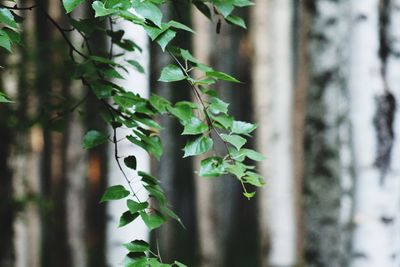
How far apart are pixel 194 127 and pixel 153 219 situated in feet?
0.90

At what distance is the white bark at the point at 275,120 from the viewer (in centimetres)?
667

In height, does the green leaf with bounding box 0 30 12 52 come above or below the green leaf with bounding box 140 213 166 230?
above

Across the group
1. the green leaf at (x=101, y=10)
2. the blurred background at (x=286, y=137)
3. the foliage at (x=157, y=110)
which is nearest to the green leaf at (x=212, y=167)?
the foliage at (x=157, y=110)

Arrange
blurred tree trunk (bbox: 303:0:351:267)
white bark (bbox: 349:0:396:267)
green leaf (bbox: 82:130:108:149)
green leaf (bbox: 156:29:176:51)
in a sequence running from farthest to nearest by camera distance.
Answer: blurred tree trunk (bbox: 303:0:351:267), white bark (bbox: 349:0:396:267), green leaf (bbox: 82:130:108:149), green leaf (bbox: 156:29:176:51)

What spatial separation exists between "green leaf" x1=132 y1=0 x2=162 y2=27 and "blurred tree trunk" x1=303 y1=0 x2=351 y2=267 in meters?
2.27

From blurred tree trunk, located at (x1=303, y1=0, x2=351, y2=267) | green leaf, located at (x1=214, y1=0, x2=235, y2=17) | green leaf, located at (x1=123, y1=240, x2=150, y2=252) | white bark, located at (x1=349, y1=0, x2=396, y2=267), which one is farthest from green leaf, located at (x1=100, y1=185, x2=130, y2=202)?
blurred tree trunk, located at (x1=303, y1=0, x2=351, y2=267)

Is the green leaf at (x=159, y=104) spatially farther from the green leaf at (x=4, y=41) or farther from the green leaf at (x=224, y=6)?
the green leaf at (x=4, y=41)

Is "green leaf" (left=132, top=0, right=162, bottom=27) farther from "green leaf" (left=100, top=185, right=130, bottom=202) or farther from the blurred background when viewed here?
"green leaf" (left=100, top=185, right=130, bottom=202)

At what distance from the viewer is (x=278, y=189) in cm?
688

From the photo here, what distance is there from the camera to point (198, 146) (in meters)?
1.51

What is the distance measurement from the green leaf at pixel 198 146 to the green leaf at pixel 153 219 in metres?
0.20

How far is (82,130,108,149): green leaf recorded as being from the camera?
5.56ft

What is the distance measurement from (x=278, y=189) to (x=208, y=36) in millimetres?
3168

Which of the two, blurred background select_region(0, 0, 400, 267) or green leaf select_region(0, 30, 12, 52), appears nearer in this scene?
green leaf select_region(0, 30, 12, 52)
